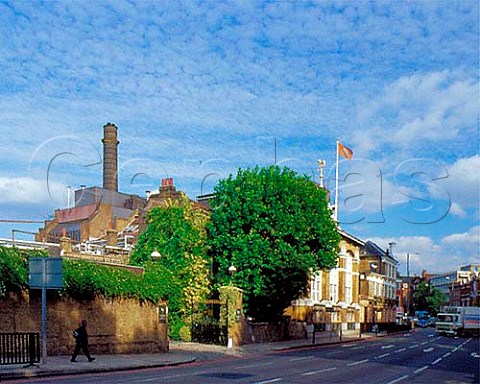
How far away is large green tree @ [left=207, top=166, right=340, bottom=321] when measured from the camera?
132 feet

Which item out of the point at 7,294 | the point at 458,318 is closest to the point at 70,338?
the point at 7,294

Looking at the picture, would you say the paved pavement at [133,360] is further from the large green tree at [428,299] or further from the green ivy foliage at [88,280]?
the large green tree at [428,299]

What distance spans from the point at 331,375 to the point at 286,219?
20430 mm

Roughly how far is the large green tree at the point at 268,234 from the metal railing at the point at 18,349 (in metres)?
20.2

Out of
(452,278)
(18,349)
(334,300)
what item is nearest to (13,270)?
(18,349)

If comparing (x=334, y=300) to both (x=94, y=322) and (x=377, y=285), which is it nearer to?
(x=377, y=285)

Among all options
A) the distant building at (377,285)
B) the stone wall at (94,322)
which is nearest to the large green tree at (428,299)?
the distant building at (377,285)

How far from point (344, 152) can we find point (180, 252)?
2668 cm

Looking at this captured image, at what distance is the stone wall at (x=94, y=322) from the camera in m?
23.7

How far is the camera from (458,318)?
2648 inches

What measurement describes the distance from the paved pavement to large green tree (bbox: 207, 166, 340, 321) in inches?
167

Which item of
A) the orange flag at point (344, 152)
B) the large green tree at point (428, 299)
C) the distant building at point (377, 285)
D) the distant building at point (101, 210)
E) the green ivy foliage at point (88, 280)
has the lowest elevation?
the large green tree at point (428, 299)

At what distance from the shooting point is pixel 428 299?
14250 centimetres

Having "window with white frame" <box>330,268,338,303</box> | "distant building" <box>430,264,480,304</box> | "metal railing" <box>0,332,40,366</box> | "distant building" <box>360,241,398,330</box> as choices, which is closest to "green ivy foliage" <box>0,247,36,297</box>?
"metal railing" <box>0,332,40,366</box>
